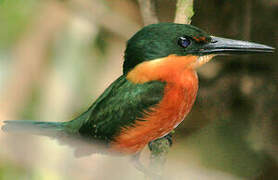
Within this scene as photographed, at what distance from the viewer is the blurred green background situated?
1148mm

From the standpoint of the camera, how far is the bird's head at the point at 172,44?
1.04 m

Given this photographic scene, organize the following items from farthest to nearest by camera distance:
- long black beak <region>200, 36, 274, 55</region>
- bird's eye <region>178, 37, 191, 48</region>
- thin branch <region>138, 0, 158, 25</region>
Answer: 1. thin branch <region>138, 0, 158, 25</region>
2. bird's eye <region>178, 37, 191, 48</region>
3. long black beak <region>200, 36, 274, 55</region>

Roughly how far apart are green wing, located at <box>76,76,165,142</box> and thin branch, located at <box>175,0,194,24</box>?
0.16 m

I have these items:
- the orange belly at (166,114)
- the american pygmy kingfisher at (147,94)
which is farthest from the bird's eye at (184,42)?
the orange belly at (166,114)

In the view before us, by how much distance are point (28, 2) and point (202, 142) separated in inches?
22.9

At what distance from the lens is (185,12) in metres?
1.09

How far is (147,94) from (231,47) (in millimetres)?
248

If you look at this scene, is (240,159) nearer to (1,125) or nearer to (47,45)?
(47,45)

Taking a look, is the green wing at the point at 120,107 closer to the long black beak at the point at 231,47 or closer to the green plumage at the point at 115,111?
the green plumage at the point at 115,111

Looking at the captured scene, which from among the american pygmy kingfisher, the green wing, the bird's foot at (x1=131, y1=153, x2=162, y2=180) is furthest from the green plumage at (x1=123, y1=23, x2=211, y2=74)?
the bird's foot at (x1=131, y1=153, x2=162, y2=180)

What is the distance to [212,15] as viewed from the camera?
1.41 metres

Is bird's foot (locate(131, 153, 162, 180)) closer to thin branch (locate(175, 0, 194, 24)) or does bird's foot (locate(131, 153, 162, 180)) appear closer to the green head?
the green head

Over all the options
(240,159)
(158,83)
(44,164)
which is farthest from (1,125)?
(240,159)

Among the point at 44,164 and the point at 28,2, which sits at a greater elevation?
the point at 28,2
